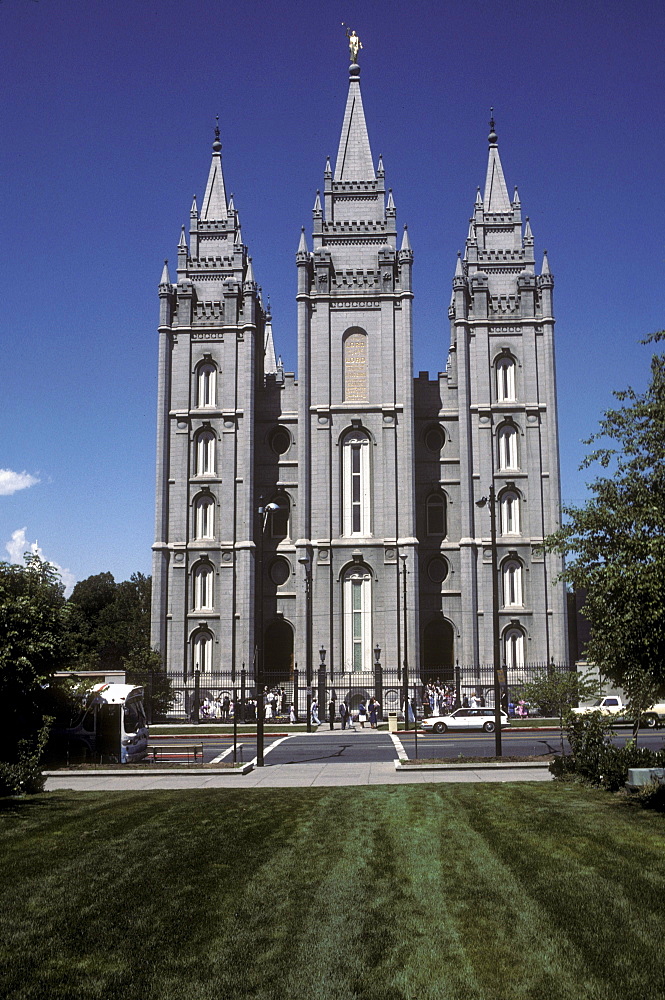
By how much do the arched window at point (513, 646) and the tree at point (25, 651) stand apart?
4142 cm

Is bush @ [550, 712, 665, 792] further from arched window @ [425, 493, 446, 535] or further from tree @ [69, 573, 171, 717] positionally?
arched window @ [425, 493, 446, 535]

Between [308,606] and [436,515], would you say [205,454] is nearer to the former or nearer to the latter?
[308,606]

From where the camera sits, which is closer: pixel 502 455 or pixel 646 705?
pixel 646 705

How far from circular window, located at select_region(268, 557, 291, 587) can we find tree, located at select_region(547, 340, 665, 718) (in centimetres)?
4271

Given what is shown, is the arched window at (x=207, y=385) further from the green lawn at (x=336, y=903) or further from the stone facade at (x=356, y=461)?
the green lawn at (x=336, y=903)

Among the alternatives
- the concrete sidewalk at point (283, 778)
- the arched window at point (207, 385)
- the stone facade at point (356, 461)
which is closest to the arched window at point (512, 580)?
the stone facade at point (356, 461)

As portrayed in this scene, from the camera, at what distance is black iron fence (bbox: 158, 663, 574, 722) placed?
5350 cm

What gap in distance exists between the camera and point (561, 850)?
13445 mm

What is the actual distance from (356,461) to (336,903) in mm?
51595

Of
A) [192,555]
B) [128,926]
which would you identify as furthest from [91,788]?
[192,555]

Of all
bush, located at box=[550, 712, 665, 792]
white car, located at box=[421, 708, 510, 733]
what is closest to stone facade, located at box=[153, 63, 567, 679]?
white car, located at box=[421, 708, 510, 733]

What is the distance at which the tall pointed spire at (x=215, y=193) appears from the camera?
7038 centimetres

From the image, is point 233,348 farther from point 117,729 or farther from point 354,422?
point 117,729

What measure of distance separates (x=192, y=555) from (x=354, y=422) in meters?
14.0
